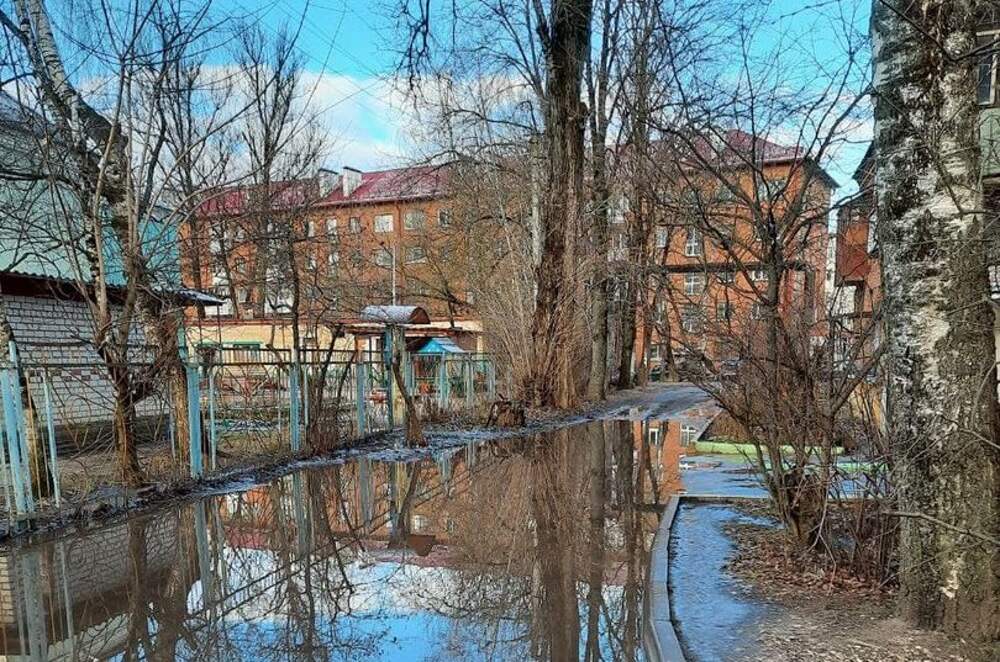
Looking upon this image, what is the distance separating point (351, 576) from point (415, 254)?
110 feet

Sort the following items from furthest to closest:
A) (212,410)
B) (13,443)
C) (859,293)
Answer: (212,410)
(13,443)
(859,293)

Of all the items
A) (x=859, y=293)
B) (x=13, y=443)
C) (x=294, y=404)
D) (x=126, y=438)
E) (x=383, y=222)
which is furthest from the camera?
(x=383, y=222)

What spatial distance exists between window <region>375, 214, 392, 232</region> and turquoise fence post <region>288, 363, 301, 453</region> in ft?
119

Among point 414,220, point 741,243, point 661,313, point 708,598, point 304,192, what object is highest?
point 414,220

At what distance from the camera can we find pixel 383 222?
4694 cm

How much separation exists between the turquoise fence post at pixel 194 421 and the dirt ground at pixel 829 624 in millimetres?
6886

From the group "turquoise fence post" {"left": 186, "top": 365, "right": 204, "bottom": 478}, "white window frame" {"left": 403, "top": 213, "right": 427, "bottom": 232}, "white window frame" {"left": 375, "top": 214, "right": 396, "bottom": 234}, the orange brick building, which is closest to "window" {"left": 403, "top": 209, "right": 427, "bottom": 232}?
"white window frame" {"left": 403, "top": 213, "right": 427, "bottom": 232}

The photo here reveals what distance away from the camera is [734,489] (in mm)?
8820

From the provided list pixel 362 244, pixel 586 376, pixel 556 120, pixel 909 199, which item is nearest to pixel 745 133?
pixel 909 199

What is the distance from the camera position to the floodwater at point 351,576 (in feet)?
15.0

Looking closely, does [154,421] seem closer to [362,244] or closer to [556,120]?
[556,120]

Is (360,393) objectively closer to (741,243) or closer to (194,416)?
(194,416)

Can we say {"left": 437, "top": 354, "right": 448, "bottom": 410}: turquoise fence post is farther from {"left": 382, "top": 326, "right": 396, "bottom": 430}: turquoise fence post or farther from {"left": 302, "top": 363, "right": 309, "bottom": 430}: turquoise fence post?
{"left": 302, "top": 363, "right": 309, "bottom": 430}: turquoise fence post

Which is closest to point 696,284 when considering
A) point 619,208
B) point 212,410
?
point 619,208
